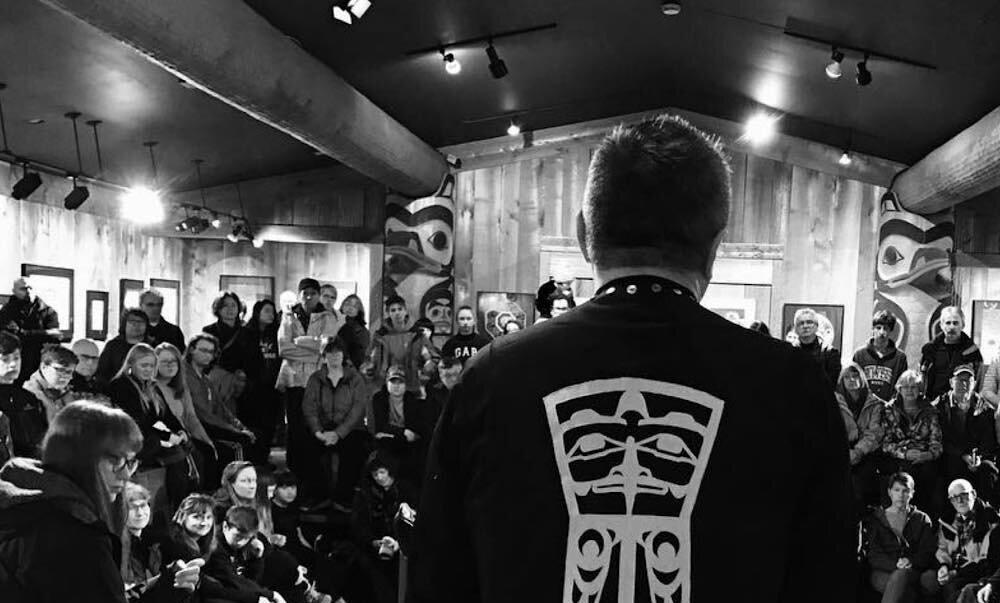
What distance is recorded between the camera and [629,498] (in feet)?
3.39

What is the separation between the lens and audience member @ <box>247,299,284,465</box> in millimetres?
7145

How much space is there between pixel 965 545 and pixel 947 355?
1.55m

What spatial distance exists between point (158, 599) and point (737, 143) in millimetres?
7180

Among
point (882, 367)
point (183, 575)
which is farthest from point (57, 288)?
point (882, 367)

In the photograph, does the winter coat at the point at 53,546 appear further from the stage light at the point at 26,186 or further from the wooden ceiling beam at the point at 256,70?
the stage light at the point at 26,186

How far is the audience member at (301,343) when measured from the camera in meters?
7.02

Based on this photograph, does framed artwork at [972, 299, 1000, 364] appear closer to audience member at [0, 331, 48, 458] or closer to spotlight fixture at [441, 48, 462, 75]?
spotlight fixture at [441, 48, 462, 75]

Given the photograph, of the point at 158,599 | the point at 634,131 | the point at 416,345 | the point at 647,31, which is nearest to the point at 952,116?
the point at 647,31

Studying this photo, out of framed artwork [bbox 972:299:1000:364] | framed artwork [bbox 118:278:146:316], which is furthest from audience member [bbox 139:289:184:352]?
framed artwork [bbox 972:299:1000:364]

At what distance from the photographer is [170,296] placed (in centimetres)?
966

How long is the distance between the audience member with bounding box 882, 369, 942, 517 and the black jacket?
576 cm

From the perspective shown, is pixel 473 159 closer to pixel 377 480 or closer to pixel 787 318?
pixel 787 318

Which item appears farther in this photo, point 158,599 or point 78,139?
point 78,139

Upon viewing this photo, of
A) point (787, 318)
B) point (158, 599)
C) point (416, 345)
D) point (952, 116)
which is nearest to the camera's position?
point (158, 599)
